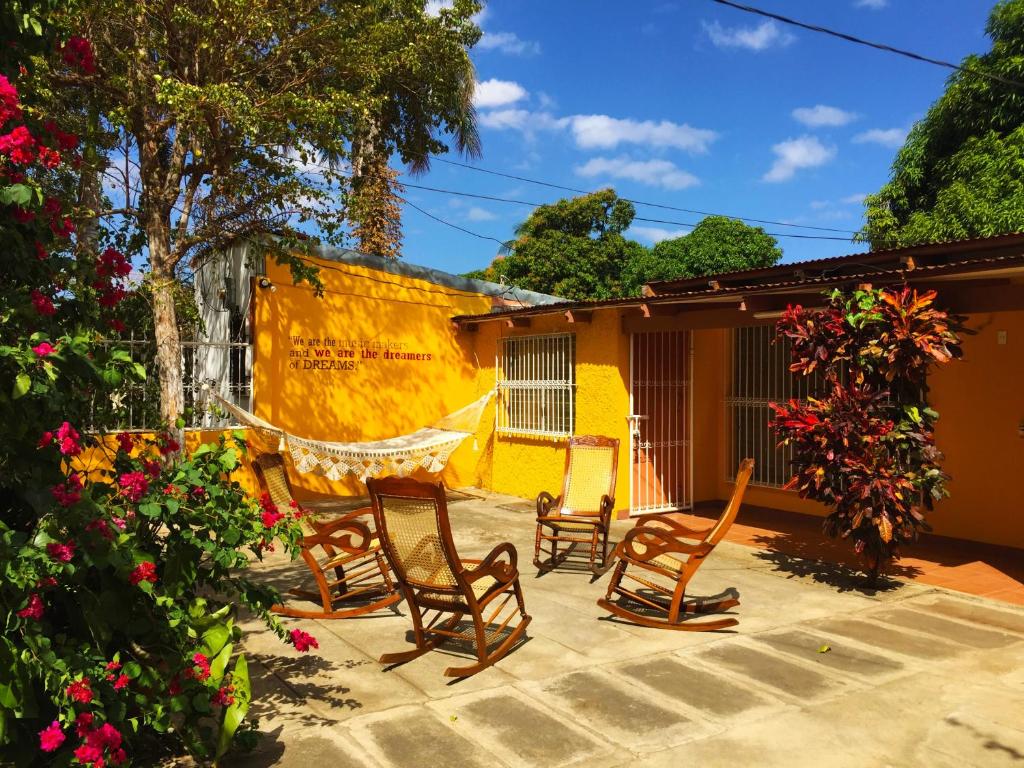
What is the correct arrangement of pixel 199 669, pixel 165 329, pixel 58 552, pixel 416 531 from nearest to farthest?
pixel 58 552
pixel 199 669
pixel 416 531
pixel 165 329

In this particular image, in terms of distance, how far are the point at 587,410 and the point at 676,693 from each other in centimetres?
549

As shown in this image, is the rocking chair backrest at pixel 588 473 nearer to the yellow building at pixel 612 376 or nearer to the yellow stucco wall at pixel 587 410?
the yellow stucco wall at pixel 587 410

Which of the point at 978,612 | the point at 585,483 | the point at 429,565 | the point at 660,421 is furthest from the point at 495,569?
the point at 660,421

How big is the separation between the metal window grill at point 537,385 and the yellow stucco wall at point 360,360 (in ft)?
1.68

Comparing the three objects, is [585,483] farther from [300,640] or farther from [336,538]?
[300,640]

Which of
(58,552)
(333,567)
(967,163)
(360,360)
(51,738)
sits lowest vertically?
(333,567)

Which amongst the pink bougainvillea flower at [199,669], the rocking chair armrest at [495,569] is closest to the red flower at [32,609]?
the pink bougainvillea flower at [199,669]

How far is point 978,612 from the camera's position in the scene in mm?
5070

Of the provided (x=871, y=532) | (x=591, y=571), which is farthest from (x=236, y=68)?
(x=871, y=532)

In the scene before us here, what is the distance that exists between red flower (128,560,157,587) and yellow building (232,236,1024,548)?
5.45 metres

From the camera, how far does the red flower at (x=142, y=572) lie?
99.4 inches

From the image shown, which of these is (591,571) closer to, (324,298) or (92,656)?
(92,656)

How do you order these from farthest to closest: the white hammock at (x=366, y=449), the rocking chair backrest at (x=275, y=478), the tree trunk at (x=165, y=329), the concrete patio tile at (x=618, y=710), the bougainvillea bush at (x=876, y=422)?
1. the white hammock at (x=366, y=449)
2. the tree trunk at (x=165, y=329)
3. the bougainvillea bush at (x=876, y=422)
4. the rocking chair backrest at (x=275, y=478)
5. the concrete patio tile at (x=618, y=710)

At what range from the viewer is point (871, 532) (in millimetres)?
5516
